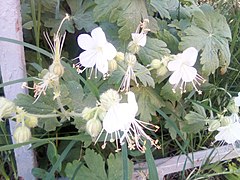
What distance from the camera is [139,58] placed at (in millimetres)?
1188

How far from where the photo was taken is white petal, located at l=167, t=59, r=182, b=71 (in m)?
0.90

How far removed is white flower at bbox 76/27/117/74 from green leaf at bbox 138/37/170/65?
1.00ft

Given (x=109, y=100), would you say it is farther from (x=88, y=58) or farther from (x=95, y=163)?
(x=95, y=163)

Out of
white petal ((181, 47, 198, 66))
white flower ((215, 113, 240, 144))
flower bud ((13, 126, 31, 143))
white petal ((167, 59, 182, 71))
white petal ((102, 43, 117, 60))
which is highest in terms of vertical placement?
white petal ((102, 43, 117, 60))

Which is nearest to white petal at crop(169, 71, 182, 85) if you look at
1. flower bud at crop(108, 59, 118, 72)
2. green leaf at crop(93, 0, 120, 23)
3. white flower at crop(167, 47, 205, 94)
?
white flower at crop(167, 47, 205, 94)

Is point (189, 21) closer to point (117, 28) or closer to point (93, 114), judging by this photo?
point (117, 28)

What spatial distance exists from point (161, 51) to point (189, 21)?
8.0 inches

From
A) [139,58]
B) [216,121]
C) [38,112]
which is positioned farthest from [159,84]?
[38,112]

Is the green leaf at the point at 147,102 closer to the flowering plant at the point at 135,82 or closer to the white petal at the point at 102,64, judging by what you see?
the flowering plant at the point at 135,82

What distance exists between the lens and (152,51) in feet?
3.83

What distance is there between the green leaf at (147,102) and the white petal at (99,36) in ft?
1.15

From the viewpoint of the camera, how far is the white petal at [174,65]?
90 centimetres

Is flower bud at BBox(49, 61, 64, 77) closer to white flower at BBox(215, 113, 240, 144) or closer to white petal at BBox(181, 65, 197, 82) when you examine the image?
white petal at BBox(181, 65, 197, 82)

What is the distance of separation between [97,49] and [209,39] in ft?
1.47
